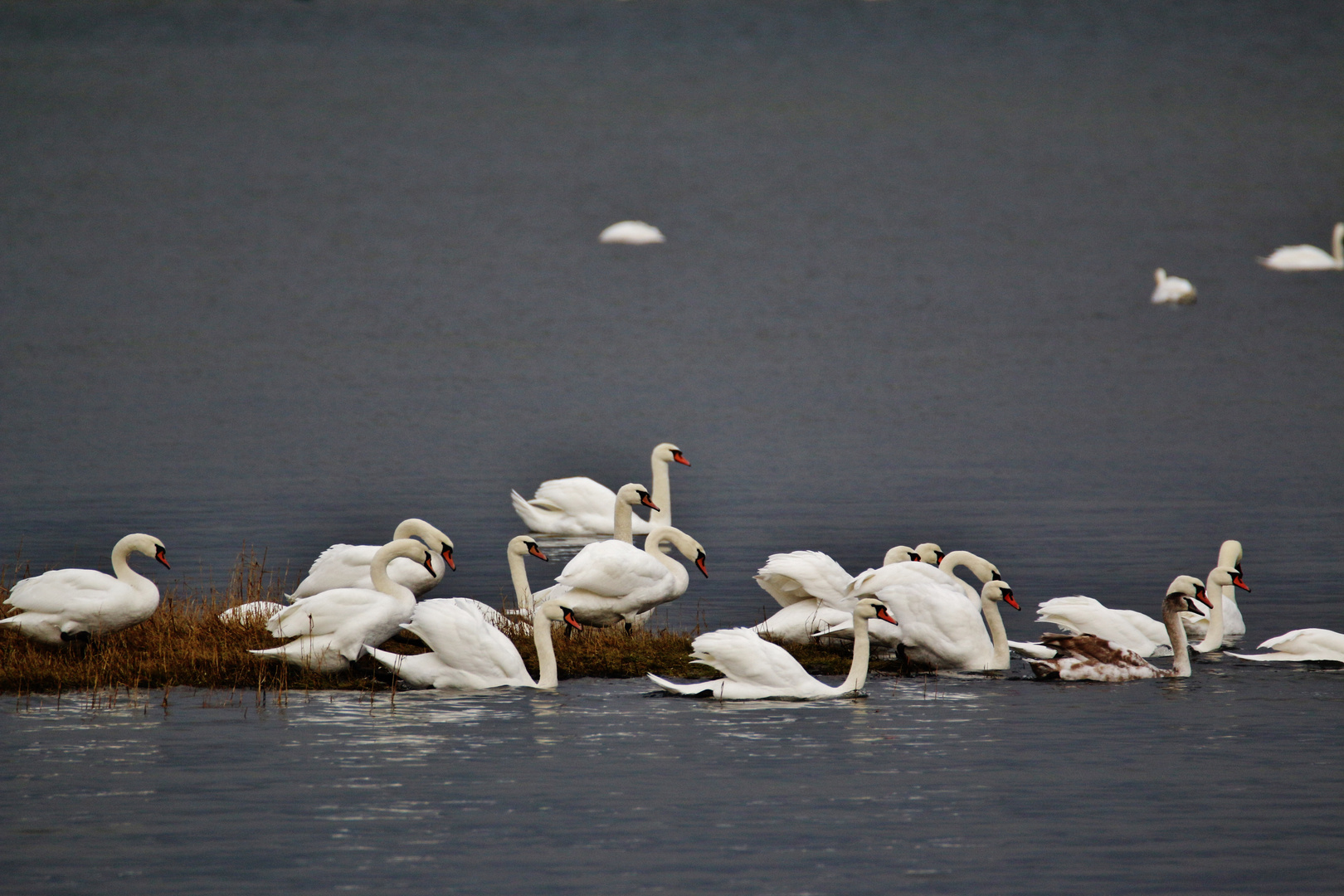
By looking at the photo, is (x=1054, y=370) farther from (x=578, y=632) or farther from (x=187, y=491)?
(x=578, y=632)

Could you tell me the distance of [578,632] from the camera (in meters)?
16.2

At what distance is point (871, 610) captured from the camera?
14.8 metres

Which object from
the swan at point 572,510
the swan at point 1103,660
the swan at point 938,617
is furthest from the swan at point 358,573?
the swan at point 572,510

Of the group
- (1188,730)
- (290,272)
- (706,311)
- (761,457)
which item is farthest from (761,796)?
(290,272)

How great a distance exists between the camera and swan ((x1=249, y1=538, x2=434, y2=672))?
1456 cm

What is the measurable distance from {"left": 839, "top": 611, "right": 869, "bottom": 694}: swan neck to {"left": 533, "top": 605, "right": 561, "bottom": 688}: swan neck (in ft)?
6.55

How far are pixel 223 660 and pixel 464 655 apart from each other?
70.5 inches

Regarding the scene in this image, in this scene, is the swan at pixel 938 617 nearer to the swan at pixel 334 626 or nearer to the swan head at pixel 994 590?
the swan head at pixel 994 590

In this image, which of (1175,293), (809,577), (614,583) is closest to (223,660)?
(614,583)

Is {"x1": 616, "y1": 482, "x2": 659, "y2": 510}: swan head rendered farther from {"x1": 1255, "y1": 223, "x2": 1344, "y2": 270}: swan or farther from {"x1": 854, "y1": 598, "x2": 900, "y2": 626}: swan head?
{"x1": 1255, "y1": 223, "x2": 1344, "y2": 270}: swan

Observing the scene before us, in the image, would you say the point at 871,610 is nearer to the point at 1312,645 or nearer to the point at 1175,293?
the point at 1312,645

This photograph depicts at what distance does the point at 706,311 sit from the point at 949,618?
48491 millimetres

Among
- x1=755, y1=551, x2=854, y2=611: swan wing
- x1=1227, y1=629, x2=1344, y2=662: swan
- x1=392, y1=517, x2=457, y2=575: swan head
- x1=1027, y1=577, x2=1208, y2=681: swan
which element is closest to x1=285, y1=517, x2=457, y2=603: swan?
x1=392, y1=517, x2=457, y2=575: swan head

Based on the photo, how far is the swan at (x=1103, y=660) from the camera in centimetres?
1530
